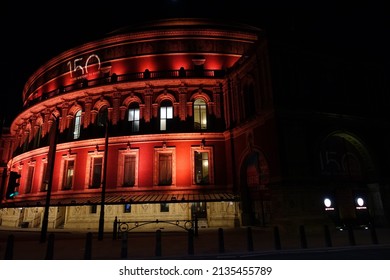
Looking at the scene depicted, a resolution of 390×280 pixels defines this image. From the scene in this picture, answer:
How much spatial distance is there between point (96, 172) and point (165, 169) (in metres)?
6.58

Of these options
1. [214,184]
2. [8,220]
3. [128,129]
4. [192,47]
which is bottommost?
[8,220]

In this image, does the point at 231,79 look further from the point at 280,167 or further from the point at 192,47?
the point at 280,167

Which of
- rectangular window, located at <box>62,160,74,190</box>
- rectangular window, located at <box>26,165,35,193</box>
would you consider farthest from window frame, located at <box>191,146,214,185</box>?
rectangular window, located at <box>26,165,35,193</box>

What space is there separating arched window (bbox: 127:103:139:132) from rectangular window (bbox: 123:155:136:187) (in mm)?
2789

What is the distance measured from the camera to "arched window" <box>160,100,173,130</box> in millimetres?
25573

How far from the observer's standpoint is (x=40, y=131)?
31.2m

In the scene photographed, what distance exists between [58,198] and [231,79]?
64.0 ft

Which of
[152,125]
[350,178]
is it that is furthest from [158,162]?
[350,178]

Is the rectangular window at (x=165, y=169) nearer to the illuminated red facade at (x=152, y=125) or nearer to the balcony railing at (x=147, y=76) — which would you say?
the illuminated red facade at (x=152, y=125)

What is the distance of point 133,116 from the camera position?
86.1 feet

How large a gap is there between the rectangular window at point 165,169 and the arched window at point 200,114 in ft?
12.7

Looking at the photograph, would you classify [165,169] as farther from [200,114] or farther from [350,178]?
[350,178]

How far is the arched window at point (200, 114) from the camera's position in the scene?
2552cm

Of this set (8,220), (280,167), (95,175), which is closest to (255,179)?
(280,167)
